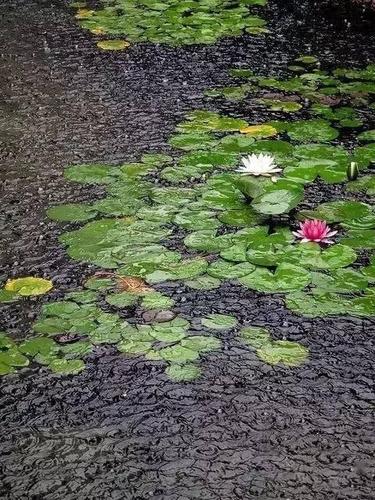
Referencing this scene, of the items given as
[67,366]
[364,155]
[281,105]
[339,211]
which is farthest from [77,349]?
[281,105]

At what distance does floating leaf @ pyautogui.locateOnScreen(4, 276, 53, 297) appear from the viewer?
263 cm

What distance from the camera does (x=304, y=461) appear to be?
200cm

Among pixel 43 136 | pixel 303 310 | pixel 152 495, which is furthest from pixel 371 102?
pixel 152 495

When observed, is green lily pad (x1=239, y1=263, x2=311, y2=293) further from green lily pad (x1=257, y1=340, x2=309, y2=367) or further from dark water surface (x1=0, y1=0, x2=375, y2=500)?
green lily pad (x1=257, y1=340, x2=309, y2=367)

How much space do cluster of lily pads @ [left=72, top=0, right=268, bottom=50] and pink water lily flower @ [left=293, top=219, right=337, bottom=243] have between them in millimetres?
2327

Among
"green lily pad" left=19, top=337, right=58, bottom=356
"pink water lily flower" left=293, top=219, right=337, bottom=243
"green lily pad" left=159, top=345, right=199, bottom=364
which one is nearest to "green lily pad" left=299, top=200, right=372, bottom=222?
"pink water lily flower" left=293, top=219, right=337, bottom=243

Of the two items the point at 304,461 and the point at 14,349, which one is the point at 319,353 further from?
the point at 14,349

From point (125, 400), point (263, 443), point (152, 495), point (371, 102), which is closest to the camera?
point (152, 495)

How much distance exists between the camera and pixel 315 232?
2.79 metres

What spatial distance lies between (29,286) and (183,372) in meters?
0.64

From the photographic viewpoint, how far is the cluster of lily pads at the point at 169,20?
16.2 feet

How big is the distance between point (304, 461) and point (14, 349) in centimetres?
87

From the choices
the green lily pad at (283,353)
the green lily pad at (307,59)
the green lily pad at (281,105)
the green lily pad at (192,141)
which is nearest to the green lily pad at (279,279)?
the green lily pad at (283,353)

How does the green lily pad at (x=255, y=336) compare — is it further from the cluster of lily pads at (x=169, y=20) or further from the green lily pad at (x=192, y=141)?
the cluster of lily pads at (x=169, y=20)
